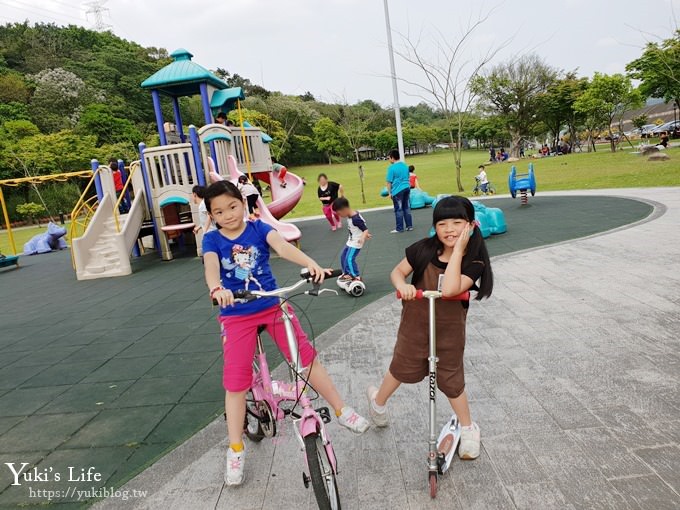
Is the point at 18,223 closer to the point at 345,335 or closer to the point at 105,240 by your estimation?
the point at 105,240

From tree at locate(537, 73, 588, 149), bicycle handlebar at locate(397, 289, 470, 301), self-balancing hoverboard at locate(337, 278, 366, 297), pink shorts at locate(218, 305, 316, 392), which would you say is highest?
tree at locate(537, 73, 588, 149)

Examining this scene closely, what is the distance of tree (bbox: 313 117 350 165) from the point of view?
191 ft

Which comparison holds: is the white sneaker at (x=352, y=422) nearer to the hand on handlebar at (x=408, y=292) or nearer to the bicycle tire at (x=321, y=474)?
the bicycle tire at (x=321, y=474)

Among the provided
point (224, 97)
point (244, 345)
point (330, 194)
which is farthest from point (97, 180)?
point (244, 345)

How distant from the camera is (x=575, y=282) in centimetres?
578

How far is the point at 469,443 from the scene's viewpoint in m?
2.52

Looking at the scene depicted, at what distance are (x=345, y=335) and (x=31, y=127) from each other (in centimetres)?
4215

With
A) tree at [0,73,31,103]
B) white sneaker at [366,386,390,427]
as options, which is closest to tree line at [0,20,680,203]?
tree at [0,73,31,103]

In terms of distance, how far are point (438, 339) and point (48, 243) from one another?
59.8 feet

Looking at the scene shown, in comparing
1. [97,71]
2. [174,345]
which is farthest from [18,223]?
[174,345]

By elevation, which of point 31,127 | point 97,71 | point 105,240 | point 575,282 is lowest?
point 575,282

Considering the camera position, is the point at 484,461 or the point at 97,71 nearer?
the point at 484,461

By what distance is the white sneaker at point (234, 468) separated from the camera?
2.50m

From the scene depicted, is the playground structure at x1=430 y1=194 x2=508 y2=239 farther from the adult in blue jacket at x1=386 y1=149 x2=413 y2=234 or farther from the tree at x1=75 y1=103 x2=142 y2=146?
the tree at x1=75 y1=103 x2=142 y2=146
